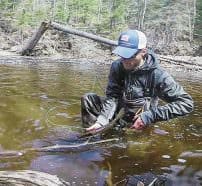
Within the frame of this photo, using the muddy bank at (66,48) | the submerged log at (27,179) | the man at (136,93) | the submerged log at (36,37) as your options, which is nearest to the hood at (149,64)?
the man at (136,93)

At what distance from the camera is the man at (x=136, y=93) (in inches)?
212

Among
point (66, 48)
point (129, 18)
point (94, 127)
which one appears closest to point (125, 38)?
point (94, 127)

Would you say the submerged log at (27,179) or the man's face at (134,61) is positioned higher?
the man's face at (134,61)

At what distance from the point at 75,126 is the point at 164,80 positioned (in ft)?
6.72

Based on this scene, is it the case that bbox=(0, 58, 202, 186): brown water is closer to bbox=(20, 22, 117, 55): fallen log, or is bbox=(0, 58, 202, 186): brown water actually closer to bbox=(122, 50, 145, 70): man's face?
bbox=(122, 50, 145, 70): man's face

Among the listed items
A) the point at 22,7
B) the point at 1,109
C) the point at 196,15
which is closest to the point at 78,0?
the point at 22,7

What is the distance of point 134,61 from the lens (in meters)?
5.51

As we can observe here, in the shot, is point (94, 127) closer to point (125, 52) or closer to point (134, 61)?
point (134, 61)

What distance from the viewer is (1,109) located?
7.98 m

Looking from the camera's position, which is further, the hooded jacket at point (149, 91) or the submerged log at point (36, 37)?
the submerged log at point (36, 37)

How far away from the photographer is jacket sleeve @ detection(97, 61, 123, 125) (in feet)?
19.7

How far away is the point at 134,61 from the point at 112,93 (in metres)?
0.88

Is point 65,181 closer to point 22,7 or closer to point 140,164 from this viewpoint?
point 140,164

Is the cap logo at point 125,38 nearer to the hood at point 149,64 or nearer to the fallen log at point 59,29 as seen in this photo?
the hood at point 149,64
